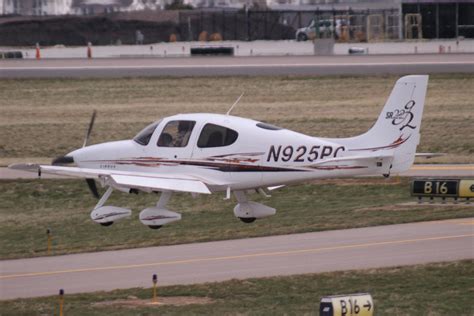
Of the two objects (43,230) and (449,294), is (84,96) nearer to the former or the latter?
(43,230)

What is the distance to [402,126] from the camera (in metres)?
26.5

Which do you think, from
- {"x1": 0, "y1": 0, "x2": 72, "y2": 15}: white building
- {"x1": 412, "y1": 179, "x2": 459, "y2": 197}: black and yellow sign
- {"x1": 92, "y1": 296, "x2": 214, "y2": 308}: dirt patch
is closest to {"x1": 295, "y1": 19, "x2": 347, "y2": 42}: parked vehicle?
{"x1": 0, "y1": 0, "x2": 72, "y2": 15}: white building

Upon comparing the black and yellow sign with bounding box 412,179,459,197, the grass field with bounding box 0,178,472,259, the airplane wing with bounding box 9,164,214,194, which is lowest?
the grass field with bounding box 0,178,472,259

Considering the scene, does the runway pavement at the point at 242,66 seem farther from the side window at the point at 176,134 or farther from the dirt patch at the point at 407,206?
the side window at the point at 176,134

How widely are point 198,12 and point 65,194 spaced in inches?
3595

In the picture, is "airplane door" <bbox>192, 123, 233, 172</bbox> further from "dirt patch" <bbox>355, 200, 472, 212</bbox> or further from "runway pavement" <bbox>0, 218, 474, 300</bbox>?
"dirt patch" <bbox>355, 200, 472, 212</bbox>

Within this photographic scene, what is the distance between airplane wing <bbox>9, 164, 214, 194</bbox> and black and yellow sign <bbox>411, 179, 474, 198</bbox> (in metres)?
9.59

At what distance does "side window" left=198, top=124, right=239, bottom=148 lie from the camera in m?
27.3

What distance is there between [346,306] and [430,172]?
22.5 m

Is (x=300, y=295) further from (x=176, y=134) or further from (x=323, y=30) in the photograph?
(x=323, y=30)

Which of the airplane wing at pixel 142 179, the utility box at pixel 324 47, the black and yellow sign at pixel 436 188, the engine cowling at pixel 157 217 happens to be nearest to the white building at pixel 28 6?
the utility box at pixel 324 47

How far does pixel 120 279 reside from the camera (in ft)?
89.8

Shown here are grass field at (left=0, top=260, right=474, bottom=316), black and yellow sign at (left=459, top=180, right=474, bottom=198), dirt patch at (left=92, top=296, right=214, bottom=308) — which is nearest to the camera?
grass field at (left=0, top=260, right=474, bottom=316)

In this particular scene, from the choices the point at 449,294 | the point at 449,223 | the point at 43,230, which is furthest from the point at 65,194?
the point at 449,294
